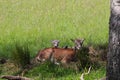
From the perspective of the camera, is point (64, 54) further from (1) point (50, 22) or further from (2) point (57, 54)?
(1) point (50, 22)

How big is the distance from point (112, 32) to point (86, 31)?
8.98 metres

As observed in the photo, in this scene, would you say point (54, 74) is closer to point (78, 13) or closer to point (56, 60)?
point (56, 60)

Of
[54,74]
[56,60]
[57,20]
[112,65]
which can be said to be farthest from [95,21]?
[112,65]

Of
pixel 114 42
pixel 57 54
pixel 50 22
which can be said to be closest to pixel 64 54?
pixel 57 54

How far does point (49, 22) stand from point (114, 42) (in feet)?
37.5

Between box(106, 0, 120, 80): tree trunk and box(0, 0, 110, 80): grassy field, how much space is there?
273 centimetres

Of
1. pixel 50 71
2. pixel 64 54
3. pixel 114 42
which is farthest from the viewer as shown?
pixel 64 54

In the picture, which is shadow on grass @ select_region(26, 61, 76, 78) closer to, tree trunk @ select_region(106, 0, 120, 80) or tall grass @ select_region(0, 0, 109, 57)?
tall grass @ select_region(0, 0, 109, 57)

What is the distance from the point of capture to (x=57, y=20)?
19.5 m

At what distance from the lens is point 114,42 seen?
25.7ft

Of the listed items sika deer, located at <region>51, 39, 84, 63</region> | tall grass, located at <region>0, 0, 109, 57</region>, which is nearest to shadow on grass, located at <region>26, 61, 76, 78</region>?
sika deer, located at <region>51, 39, 84, 63</region>

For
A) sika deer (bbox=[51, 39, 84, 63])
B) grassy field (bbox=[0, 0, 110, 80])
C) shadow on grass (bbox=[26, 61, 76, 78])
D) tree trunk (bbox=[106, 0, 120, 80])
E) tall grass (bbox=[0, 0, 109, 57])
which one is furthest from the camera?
tall grass (bbox=[0, 0, 109, 57])

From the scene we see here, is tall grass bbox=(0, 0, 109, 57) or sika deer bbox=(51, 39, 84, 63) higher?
tall grass bbox=(0, 0, 109, 57)

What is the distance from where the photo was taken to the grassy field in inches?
605
